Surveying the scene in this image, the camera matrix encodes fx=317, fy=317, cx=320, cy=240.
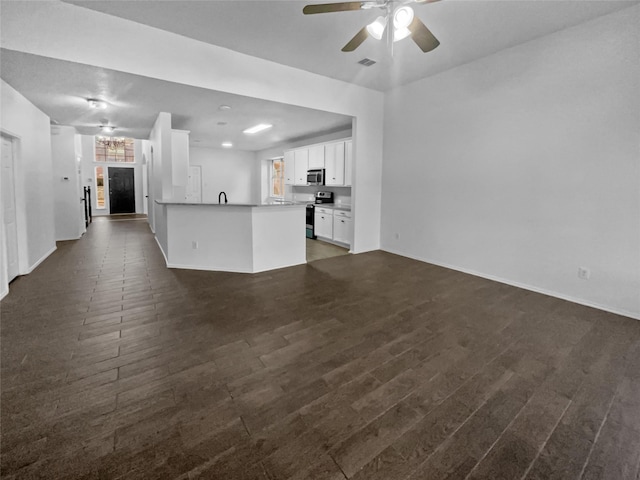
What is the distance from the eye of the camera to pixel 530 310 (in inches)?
135

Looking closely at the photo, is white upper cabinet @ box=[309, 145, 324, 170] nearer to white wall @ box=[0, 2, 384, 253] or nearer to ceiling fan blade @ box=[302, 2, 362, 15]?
white wall @ box=[0, 2, 384, 253]

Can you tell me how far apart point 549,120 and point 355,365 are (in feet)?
12.1

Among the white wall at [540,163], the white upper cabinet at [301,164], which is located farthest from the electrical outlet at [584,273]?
the white upper cabinet at [301,164]

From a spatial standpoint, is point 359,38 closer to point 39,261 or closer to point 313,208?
point 313,208

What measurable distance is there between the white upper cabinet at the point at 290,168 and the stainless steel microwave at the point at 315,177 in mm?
889

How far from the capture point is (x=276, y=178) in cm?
1114

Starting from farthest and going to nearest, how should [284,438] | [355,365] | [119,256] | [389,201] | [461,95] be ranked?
[389,201] < [119,256] < [461,95] < [355,365] < [284,438]

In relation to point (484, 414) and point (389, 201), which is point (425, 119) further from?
point (484, 414)

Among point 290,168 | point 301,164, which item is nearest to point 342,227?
point 301,164

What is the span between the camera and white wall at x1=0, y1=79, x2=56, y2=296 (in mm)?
4062

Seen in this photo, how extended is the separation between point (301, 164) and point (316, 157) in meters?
0.72

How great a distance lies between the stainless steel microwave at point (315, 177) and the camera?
729cm

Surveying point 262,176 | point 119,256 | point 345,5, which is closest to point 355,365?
point 345,5

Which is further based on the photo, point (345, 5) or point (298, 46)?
point (298, 46)
